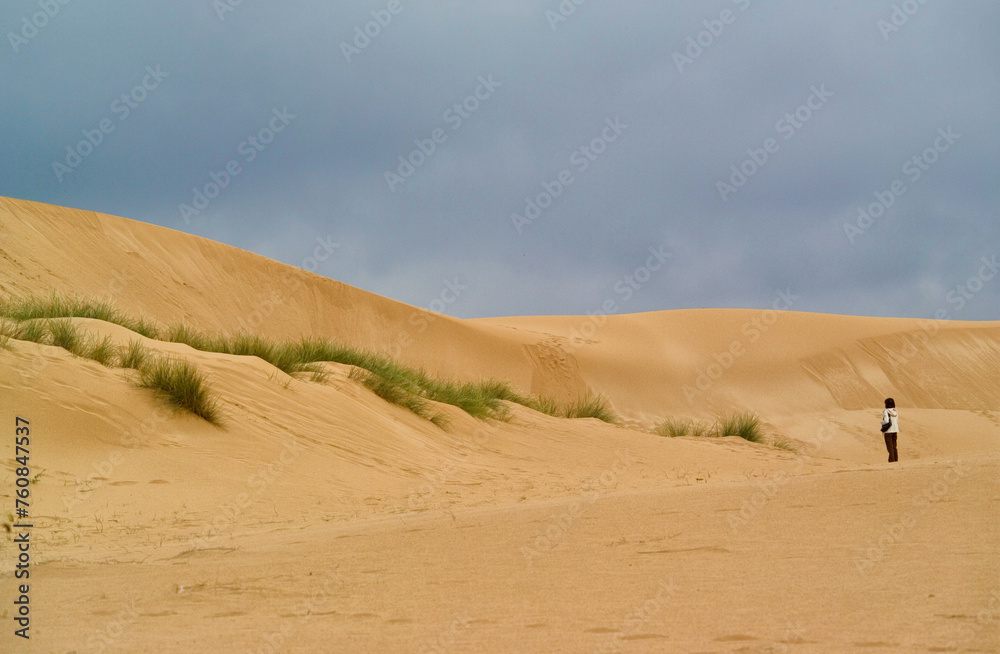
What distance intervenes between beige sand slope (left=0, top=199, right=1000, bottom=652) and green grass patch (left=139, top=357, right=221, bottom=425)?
0.19 metres

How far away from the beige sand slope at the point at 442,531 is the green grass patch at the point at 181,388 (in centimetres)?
19

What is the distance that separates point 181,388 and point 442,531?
4659 mm

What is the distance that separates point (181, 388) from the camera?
855 cm

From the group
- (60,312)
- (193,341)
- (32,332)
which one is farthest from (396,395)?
(32,332)

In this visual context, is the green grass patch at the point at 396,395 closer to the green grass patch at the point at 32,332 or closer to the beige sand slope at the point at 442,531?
the beige sand slope at the point at 442,531

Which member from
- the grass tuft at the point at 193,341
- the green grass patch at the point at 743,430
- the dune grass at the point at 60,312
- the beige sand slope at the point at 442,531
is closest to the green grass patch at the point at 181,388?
the beige sand slope at the point at 442,531

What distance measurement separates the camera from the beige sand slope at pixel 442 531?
304 centimetres

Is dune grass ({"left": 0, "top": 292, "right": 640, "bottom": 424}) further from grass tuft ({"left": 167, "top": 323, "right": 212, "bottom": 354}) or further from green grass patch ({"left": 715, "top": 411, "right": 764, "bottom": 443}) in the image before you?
green grass patch ({"left": 715, "top": 411, "right": 764, "bottom": 443})

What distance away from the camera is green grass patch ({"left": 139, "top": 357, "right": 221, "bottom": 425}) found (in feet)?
28.0

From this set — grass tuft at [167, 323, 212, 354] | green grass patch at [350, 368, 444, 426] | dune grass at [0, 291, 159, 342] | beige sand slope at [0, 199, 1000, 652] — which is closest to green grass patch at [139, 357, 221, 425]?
beige sand slope at [0, 199, 1000, 652]

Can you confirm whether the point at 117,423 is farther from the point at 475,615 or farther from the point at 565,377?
the point at 565,377

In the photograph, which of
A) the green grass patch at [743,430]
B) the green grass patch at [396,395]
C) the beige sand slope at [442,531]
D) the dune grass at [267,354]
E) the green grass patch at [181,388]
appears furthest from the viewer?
the green grass patch at [743,430]

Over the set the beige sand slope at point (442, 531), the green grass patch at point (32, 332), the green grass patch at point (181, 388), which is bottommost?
the beige sand slope at point (442, 531)
